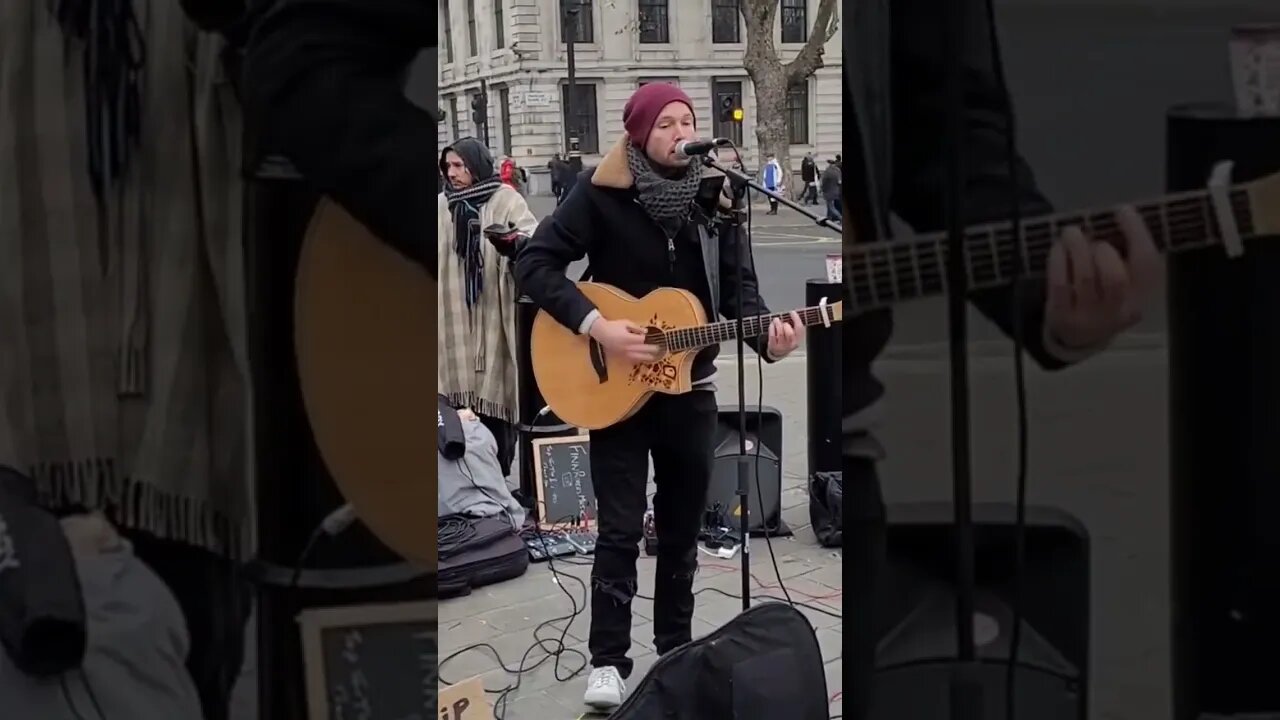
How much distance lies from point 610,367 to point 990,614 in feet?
6.65

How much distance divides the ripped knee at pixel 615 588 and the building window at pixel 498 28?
106 ft

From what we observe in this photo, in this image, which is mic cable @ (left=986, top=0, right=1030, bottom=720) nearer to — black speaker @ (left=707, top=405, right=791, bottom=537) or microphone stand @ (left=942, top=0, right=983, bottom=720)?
microphone stand @ (left=942, top=0, right=983, bottom=720)

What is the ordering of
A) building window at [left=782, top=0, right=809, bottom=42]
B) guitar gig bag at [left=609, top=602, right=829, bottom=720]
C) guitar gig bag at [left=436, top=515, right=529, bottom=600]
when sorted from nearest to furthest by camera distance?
1. guitar gig bag at [left=609, top=602, right=829, bottom=720]
2. guitar gig bag at [left=436, top=515, right=529, bottom=600]
3. building window at [left=782, top=0, right=809, bottom=42]

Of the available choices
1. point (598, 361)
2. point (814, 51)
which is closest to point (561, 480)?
point (598, 361)

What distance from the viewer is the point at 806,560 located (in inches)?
178

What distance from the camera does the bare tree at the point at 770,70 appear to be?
25625 mm

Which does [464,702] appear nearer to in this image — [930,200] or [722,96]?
[930,200]

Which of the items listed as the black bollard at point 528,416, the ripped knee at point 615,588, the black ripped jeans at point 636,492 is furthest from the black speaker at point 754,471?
the ripped knee at point 615,588

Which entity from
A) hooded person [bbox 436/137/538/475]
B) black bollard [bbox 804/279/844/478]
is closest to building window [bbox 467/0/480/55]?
hooded person [bbox 436/137/538/475]

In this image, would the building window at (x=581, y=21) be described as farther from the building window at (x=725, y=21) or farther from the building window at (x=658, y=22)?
the building window at (x=725, y=21)

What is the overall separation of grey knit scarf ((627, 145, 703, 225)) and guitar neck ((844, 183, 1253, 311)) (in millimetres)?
1736

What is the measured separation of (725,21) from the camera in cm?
3366

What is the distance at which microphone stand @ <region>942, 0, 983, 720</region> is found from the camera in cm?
139

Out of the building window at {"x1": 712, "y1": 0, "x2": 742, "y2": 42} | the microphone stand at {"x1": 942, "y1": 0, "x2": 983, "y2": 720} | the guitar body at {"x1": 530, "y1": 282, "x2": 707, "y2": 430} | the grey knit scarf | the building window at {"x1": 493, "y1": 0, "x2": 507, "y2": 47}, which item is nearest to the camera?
→ the microphone stand at {"x1": 942, "y1": 0, "x2": 983, "y2": 720}
